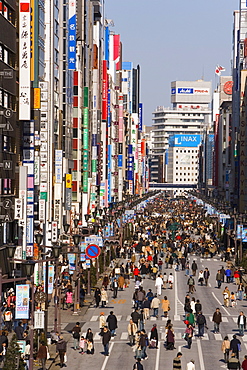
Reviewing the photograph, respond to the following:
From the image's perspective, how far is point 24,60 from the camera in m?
47.8

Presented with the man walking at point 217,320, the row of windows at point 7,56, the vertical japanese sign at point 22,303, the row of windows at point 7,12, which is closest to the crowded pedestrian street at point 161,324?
the man walking at point 217,320

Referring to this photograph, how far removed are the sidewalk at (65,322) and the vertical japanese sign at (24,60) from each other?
9.91 metres

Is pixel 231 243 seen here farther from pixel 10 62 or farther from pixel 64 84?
pixel 10 62

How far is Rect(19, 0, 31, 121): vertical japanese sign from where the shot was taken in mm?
46938

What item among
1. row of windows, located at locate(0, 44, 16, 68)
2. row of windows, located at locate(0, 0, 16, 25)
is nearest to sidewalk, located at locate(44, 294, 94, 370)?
row of windows, located at locate(0, 44, 16, 68)

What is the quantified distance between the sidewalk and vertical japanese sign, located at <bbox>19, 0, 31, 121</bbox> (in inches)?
390

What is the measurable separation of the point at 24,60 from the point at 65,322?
13.0 meters

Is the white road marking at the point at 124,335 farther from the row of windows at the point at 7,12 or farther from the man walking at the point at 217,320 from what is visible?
the row of windows at the point at 7,12

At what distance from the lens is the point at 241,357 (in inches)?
1399

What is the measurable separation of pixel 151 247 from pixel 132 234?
90.1 feet

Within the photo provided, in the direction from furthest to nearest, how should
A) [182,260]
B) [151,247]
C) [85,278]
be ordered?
[151,247] → [182,260] → [85,278]

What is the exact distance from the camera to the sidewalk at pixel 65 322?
3510 centimetres

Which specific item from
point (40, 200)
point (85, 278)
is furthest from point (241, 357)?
point (40, 200)

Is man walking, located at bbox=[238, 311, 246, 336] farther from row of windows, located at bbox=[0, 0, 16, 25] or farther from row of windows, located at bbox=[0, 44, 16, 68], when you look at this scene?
row of windows, located at bbox=[0, 0, 16, 25]
